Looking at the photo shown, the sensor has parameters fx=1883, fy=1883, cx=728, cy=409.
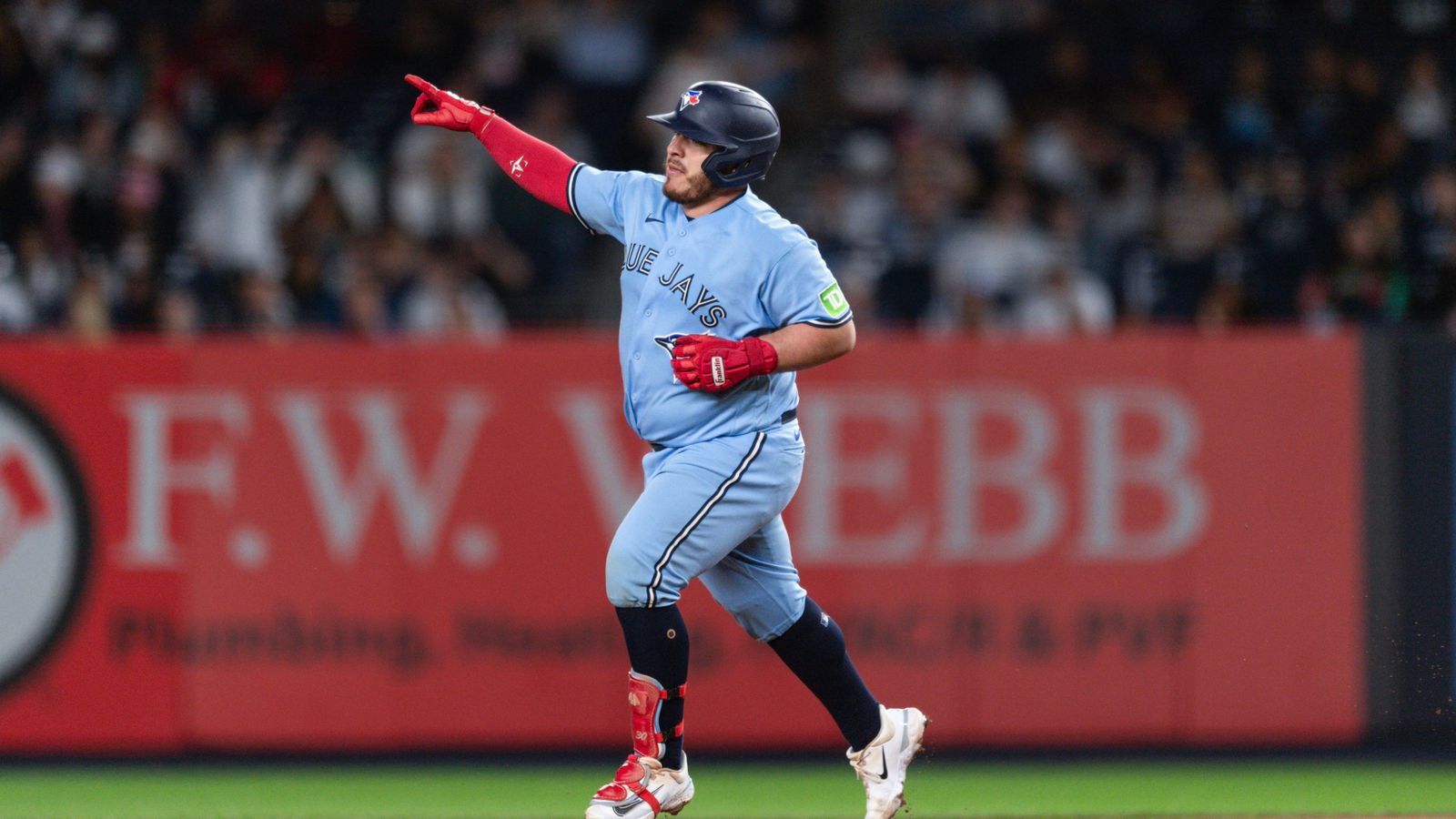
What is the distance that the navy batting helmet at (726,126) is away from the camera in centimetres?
531

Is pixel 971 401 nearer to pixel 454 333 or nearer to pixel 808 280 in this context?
pixel 454 333

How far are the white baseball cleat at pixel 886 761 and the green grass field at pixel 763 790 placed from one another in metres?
0.96

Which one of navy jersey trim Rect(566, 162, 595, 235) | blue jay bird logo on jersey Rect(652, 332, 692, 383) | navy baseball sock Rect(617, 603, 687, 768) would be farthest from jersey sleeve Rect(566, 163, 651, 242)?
navy baseball sock Rect(617, 603, 687, 768)

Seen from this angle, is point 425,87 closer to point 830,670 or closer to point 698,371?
point 698,371

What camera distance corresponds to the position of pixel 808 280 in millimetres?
5312

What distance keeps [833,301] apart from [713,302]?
1.11 ft

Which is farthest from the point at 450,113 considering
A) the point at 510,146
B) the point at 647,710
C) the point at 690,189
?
the point at 647,710

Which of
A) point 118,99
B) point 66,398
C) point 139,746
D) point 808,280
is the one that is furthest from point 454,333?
point 808,280

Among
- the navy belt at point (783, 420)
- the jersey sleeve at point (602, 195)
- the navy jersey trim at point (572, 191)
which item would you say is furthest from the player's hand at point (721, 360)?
the navy jersey trim at point (572, 191)

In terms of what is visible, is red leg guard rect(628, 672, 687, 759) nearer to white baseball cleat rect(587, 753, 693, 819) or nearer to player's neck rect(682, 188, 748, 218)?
white baseball cleat rect(587, 753, 693, 819)

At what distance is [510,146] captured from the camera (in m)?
5.87

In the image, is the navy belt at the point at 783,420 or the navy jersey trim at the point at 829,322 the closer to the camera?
the navy jersey trim at the point at 829,322

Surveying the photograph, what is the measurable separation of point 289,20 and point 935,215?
452 cm

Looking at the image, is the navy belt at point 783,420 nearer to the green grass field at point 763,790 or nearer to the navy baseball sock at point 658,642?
the navy baseball sock at point 658,642
